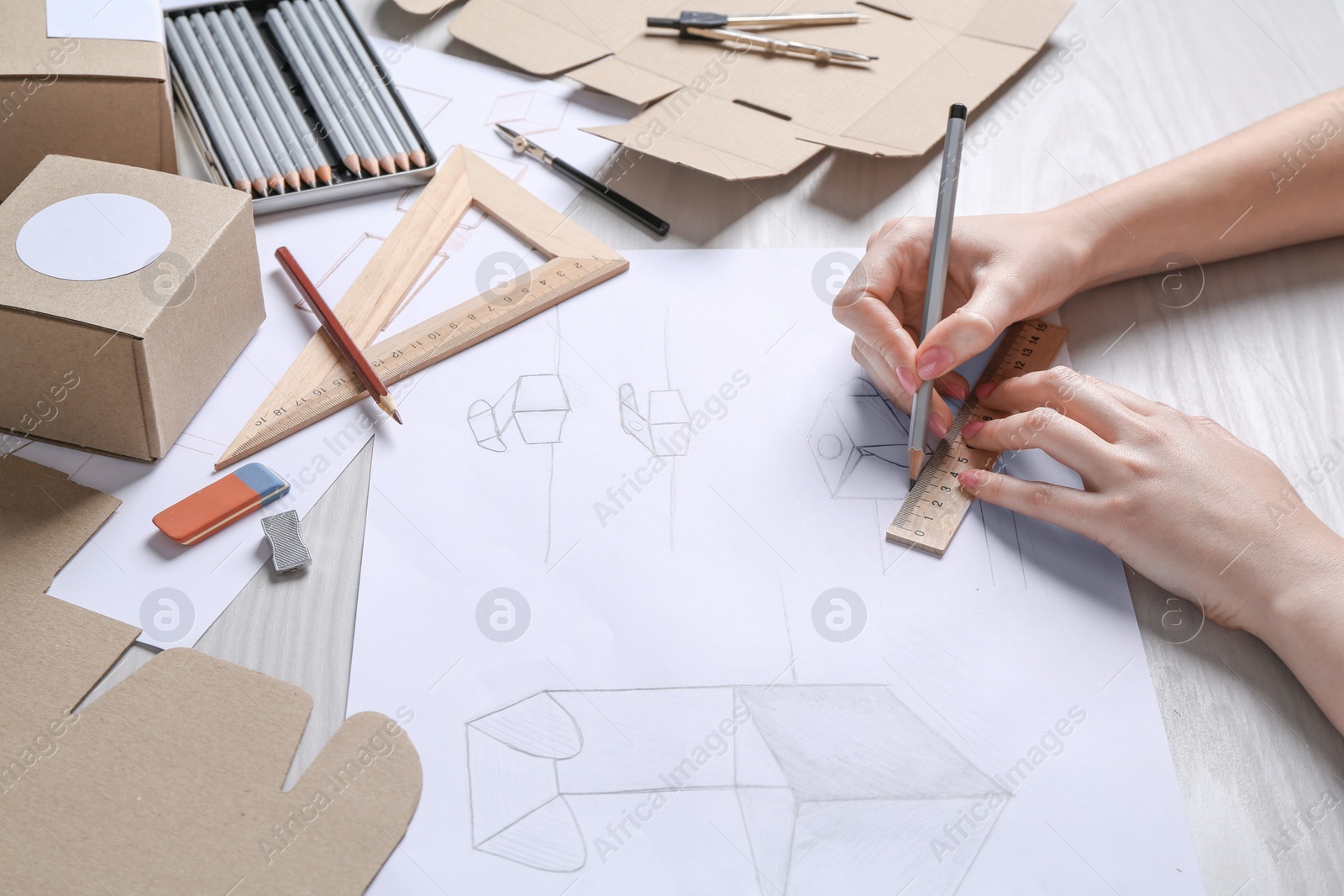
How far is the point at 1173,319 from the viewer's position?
3.44 feet

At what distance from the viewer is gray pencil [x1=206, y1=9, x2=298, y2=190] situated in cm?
109

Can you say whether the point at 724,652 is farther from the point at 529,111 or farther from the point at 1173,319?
the point at 529,111

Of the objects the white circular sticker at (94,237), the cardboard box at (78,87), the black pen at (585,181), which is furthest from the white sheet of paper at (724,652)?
the cardboard box at (78,87)

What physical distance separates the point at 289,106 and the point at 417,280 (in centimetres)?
29

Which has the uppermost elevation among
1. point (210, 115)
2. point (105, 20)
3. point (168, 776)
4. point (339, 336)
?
point (105, 20)

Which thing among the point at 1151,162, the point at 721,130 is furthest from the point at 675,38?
the point at 1151,162

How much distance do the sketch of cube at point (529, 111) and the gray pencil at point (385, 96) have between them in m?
0.12

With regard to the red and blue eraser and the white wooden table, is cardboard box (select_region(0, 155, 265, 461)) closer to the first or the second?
the red and blue eraser

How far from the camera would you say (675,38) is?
49.3 inches

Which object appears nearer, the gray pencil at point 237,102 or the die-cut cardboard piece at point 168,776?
the die-cut cardboard piece at point 168,776

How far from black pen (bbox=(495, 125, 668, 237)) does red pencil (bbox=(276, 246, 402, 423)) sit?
0.31 metres

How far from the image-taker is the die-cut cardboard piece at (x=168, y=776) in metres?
0.67

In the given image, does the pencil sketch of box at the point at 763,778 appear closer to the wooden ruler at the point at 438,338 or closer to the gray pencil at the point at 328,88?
the wooden ruler at the point at 438,338

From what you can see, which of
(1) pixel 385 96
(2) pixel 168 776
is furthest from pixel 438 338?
(2) pixel 168 776
